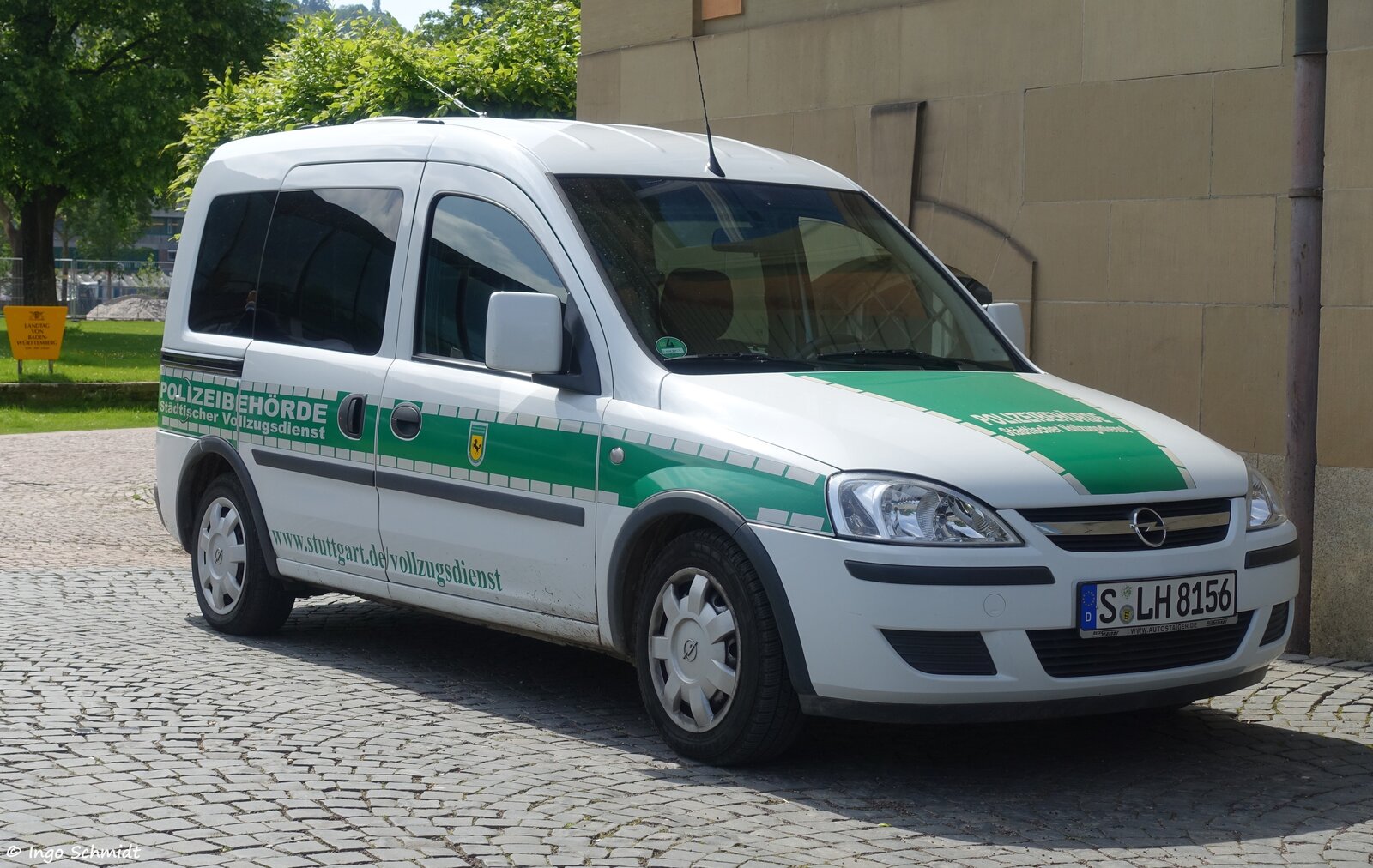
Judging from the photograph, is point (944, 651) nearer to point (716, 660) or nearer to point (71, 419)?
point (716, 660)

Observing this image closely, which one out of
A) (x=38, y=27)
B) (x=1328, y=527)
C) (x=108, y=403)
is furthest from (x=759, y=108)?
(x=38, y=27)

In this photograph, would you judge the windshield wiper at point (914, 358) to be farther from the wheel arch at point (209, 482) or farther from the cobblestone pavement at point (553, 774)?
the wheel arch at point (209, 482)

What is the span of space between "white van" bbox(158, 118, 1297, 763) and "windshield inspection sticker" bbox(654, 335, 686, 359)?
14 millimetres

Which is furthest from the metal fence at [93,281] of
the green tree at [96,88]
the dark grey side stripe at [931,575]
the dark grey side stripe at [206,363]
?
the dark grey side stripe at [931,575]

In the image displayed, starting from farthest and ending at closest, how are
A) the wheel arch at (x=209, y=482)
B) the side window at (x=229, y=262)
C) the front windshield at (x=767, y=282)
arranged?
the side window at (x=229, y=262) → the wheel arch at (x=209, y=482) → the front windshield at (x=767, y=282)

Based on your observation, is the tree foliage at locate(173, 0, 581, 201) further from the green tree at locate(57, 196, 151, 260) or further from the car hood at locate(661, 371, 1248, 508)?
the green tree at locate(57, 196, 151, 260)

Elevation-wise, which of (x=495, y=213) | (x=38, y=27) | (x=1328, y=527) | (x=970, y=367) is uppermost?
(x=38, y=27)

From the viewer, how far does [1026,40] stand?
9875 millimetres

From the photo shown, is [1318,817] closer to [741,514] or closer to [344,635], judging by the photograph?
[741,514]

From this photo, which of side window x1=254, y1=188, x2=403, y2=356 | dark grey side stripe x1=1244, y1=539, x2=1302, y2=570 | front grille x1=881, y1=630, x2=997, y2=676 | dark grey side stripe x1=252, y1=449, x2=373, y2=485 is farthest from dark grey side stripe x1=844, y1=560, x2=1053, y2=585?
side window x1=254, y1=188, x2=403, y2=356

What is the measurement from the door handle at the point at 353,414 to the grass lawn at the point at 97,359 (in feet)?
53.7

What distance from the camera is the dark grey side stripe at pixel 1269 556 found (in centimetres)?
564

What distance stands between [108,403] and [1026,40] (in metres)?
16.5

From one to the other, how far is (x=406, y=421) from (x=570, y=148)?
1.15 meters
